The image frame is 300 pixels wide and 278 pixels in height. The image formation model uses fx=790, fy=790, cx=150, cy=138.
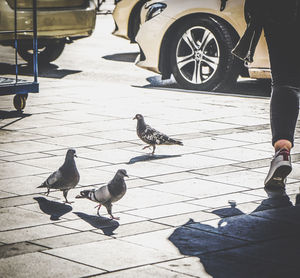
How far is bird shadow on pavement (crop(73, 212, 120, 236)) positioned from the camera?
4.84 metres

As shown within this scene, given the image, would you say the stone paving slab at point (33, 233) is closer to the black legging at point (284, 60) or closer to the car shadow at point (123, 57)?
the black legging at point (284, 60)

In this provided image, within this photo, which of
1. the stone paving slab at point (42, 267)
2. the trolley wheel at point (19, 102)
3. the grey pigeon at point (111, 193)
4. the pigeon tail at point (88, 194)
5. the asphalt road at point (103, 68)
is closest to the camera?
the stone paving slab at point (42, 267)

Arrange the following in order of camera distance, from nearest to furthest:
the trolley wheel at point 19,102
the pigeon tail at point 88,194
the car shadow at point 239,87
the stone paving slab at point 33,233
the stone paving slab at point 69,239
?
the stone paving slab at point 69,239
the stone paving slab at point 33,233
the pigeon tail at point 88,194
the trolley wheel at point 19,102
the car shadow at point 239,87

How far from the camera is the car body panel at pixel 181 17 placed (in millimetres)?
10078

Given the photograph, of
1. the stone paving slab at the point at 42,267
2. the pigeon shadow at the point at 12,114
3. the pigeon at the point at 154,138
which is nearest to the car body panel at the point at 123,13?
the pigeon shadow at the point at 12,114

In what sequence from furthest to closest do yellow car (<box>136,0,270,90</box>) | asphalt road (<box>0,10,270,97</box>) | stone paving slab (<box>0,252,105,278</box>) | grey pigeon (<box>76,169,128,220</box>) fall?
1. asphalt road (<box>0,10,270,97</box>)
2. yellow car (<box>136,0,270,90</box>)
3. grey pigeon (<box>76,169,128,220</box>)
4. stone paving slab (<box>0,252,105,278</box>)

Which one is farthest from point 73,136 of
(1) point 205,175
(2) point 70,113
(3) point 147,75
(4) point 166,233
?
(3) point 147,75

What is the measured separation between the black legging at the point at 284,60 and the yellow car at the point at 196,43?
14.2 feet

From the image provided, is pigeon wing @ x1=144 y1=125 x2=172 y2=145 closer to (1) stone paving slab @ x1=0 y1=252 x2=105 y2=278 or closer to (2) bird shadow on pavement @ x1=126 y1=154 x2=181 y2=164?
(2) bird shadow on pavement @ x1=126 y1=154 x2=181 y2=164

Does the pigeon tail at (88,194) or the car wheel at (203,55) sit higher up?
the car wheel at (203,55)

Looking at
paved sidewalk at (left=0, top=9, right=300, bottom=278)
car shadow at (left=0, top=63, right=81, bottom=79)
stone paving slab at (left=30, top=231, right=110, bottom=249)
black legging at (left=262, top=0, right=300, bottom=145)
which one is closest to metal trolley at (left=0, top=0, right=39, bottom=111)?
paved sidewalk at (left=0, top=9, right=300, bottom=278)

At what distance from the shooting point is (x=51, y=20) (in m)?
12.0

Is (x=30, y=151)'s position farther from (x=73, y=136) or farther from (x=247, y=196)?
(x=247, y=196)

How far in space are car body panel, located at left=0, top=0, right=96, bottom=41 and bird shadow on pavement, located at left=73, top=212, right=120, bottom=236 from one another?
269 inches
